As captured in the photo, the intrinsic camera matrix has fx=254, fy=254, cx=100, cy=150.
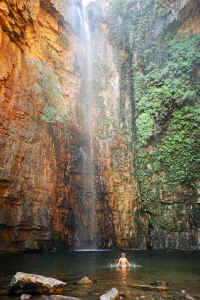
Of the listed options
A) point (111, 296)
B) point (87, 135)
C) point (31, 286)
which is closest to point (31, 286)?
point (31, 286)

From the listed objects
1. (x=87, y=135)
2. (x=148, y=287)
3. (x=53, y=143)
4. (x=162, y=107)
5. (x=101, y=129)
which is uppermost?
(x=162, y=107)

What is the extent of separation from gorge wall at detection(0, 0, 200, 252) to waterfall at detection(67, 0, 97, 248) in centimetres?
8

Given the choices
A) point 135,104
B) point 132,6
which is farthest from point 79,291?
point 132,6

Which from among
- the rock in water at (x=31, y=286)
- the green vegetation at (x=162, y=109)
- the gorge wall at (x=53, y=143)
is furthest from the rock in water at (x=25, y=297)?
the green vegetation at (x=162, y=109)

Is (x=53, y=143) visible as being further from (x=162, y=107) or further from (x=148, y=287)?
(x=148, y=287)

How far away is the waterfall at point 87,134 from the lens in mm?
15120

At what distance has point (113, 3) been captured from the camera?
66.8ft

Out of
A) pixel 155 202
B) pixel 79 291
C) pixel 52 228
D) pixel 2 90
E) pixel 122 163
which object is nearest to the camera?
pixel 79 291

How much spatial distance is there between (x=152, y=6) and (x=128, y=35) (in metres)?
2.52

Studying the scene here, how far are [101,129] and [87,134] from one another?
102 centimetres

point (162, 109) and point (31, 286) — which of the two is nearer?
point (31, 286)

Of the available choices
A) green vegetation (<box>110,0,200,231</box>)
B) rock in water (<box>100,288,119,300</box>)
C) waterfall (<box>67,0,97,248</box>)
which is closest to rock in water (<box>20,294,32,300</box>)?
rock in water (<box>100,288,119,300</box>)

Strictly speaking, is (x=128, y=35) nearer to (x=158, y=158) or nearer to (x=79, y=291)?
(x=158, y=158)

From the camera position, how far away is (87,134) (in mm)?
17422
